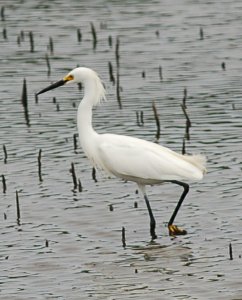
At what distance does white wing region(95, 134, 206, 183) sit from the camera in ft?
37.2

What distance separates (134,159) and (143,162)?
9 centimetres

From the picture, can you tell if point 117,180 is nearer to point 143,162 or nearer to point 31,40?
point 143,162

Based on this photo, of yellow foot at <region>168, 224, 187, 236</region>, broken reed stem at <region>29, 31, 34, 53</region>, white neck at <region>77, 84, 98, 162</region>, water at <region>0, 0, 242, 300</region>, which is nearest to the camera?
water at <region>0, 0, 242, 300</region>

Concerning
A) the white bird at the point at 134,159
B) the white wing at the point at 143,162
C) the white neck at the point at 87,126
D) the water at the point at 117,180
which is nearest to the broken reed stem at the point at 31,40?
the water at the point at 117,180

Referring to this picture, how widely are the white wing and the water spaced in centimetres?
55

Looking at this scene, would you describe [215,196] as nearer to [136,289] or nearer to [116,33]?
[136,289]

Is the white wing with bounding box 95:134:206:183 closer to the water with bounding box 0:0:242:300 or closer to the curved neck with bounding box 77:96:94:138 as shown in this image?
the curved neck with bounding box 77:96:94:138

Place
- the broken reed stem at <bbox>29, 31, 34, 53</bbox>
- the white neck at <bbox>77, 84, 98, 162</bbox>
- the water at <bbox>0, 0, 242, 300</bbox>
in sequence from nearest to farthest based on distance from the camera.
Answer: the water at <bbox>0, 0, 242, 300</bbox>
the white neck at <bbox>77, 84, 98, 162</bbox>
the broken reed stem at <bbox>29, 31, 34, 53</bbox>

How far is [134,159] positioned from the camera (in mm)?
11445

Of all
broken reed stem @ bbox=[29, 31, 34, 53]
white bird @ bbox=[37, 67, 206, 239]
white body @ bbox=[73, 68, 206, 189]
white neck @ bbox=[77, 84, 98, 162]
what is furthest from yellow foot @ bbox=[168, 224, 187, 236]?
broken reed stem @ bbox=[29, 31, 34, 53]

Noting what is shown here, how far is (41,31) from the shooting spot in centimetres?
2384

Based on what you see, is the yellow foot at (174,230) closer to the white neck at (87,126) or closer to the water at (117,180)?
the water at (117,180)

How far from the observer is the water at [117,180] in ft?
33.2

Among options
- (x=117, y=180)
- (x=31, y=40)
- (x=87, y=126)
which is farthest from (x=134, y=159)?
(x=31, y=40)
